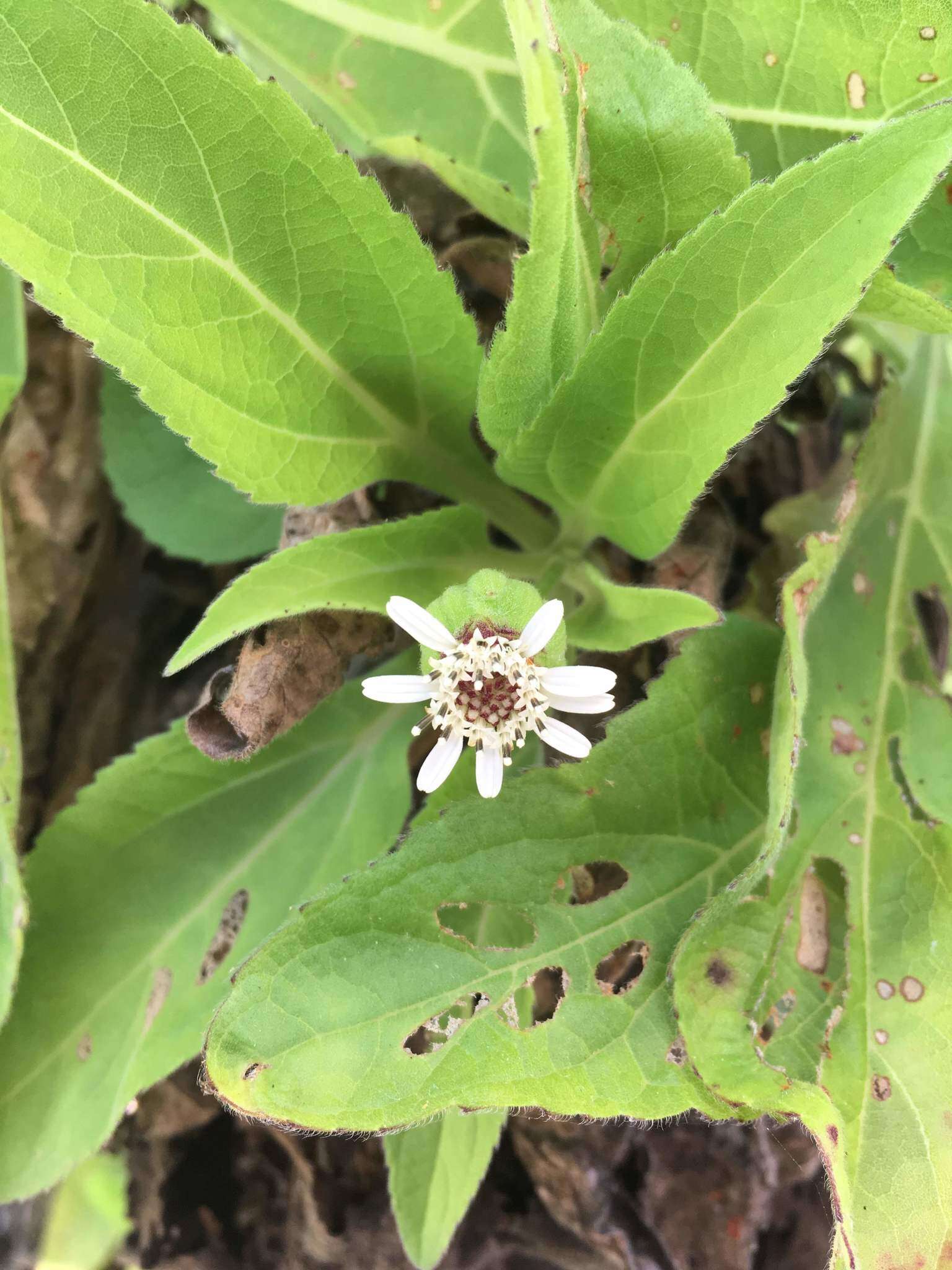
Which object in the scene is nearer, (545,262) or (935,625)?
(545,262)

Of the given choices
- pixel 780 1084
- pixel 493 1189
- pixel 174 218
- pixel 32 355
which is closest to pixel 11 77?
pixel 174 218

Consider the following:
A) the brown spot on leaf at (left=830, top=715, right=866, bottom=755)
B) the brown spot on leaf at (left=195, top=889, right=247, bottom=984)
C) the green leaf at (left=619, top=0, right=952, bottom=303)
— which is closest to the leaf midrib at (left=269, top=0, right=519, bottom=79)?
the green leaf at (left=619, top=0, right=952, bottom=303)

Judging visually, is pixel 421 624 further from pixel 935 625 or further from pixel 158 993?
pixel 935 625

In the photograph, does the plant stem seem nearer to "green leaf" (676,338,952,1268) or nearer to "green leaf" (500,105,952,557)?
"green leaf" (500,105,952,557)

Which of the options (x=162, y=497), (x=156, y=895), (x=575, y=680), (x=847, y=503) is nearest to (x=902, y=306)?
(x=847, y=503)

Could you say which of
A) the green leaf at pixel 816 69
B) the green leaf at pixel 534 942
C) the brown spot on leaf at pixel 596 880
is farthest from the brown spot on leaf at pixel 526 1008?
the green leaf at pixel 816 69

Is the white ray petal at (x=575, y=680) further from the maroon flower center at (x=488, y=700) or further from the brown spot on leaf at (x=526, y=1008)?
the brown spot on leaf at (x=526, y=1008)

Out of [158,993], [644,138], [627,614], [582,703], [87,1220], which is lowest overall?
[87,1220]
